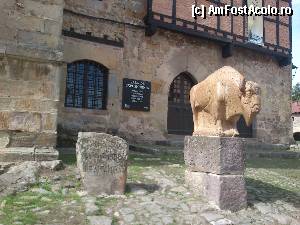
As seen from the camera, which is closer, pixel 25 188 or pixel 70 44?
pixel 25 188

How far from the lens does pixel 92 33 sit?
10.2 metres

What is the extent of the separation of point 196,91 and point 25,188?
9.06ft

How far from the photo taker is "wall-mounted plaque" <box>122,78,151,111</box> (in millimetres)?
10586

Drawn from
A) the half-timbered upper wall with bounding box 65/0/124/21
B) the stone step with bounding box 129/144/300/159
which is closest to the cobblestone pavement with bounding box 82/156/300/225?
the stone step with bounding box 129/144/300/159

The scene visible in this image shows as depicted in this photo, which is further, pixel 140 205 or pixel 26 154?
pixel 26 154

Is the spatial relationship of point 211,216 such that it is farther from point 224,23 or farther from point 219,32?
point 224,23

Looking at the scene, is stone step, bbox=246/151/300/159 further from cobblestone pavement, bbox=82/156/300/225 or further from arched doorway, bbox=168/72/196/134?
cobblestone pavement, bbox=82/156/300/225

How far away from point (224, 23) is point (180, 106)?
3.29 m

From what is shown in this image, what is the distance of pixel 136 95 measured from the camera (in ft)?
35.5

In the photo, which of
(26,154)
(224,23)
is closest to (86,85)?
(26,154)

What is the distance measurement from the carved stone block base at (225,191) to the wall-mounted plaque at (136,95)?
5836 millimetres

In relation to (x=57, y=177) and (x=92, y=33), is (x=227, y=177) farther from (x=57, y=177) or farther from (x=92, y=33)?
(x=92, y=33)

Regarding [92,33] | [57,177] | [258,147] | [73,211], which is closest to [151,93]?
[92,33]

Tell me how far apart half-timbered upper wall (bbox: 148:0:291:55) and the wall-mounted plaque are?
6.40ft
